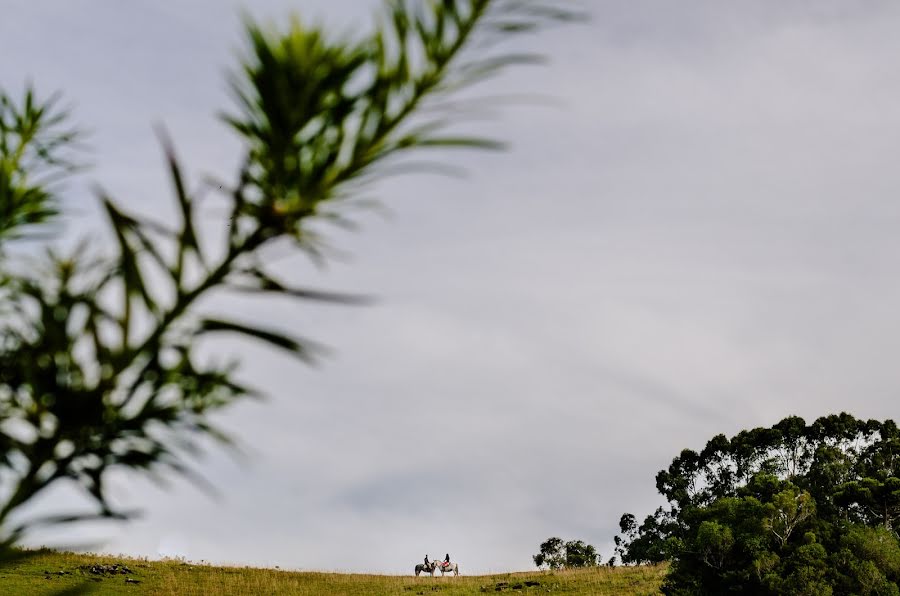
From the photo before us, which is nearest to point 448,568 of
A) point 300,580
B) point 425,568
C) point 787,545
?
point 425,568

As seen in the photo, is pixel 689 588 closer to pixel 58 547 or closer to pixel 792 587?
pixel 792 587

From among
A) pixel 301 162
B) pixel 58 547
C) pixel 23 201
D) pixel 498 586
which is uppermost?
pixel 23 201

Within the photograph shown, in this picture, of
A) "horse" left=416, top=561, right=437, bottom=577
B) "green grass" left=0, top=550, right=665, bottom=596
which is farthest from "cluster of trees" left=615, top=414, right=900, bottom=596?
"horse" left=416, top=561, right=437, bottom=577

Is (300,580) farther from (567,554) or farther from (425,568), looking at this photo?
(567,554)

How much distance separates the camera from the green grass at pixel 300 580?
30.0 m

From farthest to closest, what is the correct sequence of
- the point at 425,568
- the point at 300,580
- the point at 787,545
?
the point at 425,568, the point at 300,580, the point at 787,545

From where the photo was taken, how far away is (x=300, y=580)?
1379 inches

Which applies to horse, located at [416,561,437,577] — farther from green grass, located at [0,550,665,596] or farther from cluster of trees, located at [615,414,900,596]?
cluster of trees, located at [615,414,900,596]

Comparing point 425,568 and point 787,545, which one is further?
point 425,568

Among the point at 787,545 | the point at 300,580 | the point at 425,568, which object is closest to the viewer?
the point at 787,545

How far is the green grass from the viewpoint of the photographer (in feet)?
98.3

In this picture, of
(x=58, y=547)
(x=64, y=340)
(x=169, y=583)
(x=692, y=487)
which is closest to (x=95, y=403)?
(x=64, y=340)

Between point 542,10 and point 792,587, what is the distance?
2668 centimetres

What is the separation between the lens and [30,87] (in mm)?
1778
